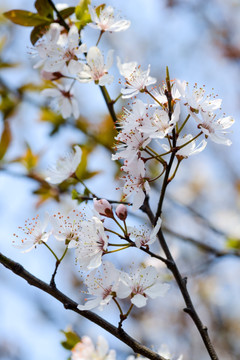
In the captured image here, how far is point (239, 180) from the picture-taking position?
444cm

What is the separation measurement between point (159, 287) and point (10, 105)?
1510 millimetres

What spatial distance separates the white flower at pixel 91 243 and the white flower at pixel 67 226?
4cm

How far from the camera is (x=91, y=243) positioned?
1.03 m

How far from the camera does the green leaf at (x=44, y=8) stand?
1.42 meters

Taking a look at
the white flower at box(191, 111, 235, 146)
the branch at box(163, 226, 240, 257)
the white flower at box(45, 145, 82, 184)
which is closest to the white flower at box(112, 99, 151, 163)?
the white flower at box(191, 111, 235, 146)

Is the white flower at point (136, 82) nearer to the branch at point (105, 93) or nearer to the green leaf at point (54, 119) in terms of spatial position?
the branch at point (105, 93)

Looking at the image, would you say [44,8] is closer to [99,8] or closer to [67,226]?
[99,8]

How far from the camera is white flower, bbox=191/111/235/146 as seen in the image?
1.04 metres

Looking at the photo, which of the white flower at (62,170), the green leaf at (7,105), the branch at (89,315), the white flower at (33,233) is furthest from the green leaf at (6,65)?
the branch at (89,315)

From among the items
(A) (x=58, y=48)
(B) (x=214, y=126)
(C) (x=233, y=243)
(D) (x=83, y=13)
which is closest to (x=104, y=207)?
(B) (x=214, y=126)

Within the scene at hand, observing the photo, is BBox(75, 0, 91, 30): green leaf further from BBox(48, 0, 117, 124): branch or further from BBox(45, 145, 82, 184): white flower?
BBox(45, 145, 82, 184): white flower

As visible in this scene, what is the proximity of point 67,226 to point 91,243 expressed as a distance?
0.10 meters

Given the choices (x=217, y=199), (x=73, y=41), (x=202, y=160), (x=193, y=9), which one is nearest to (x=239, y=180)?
(x=217, y=199)

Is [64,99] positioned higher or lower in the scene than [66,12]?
lower
